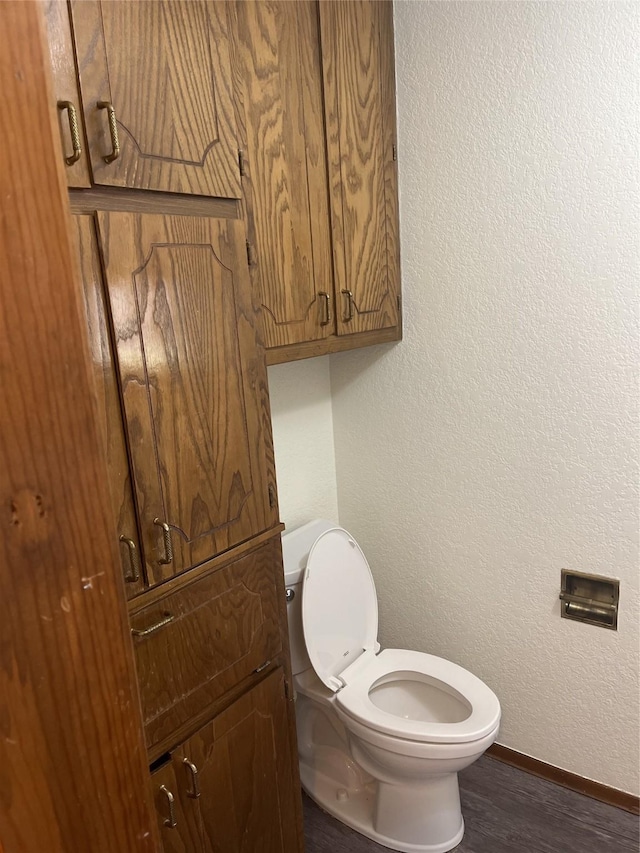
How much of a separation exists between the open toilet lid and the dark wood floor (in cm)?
45

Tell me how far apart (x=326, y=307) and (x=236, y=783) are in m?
1.14

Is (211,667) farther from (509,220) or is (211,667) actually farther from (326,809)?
(509,220)

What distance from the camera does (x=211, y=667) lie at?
4.03 feet

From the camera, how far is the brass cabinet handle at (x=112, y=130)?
37.0 inches

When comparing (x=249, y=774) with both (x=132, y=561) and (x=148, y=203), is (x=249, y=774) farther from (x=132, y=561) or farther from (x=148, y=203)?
(x=148, y=203)

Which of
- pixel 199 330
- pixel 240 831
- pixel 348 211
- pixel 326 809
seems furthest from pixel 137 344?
pixel 326 809

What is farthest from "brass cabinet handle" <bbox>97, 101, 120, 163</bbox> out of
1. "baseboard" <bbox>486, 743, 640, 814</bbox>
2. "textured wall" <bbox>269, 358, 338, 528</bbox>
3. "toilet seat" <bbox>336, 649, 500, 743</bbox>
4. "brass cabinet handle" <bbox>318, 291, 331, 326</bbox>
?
"baseboard" <bbox>486, 743, 640, 814</bbox>

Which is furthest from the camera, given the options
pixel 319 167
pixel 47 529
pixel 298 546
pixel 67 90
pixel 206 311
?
pixel 298 546

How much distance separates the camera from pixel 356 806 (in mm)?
1793

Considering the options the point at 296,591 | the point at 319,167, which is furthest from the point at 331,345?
the point at 296,591

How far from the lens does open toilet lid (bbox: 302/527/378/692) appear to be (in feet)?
5.58

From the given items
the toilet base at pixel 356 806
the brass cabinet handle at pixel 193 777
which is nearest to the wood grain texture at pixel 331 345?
the brass cabinet handle at pixel 193 777

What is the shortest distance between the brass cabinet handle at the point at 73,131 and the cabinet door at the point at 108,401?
3.3 inches

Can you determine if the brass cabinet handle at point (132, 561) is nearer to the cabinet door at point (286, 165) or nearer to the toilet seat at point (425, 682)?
the cabinet door at point (286, 165)
